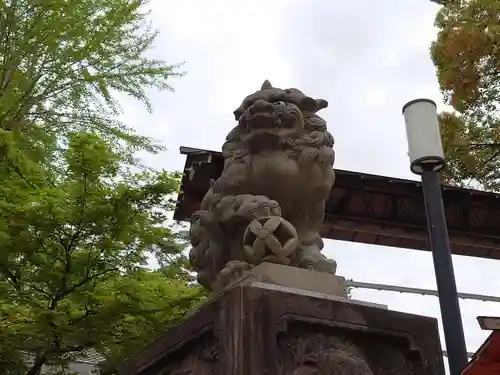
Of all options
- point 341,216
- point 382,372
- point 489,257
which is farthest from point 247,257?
point 489,257

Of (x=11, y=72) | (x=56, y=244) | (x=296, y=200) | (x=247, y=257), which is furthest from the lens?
(x=11, y=72)

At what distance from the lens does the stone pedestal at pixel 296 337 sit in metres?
2.73

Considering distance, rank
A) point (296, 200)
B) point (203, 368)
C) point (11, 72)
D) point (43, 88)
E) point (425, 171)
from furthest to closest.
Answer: point (43, 88), point (11, 72), point (425, 171), point (296, 200), point (203, 368)

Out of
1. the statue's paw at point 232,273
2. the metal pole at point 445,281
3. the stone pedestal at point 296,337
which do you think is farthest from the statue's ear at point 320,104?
the stone pedestal at point 296,337

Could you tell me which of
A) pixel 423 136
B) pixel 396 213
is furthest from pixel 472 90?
pixel 423 136

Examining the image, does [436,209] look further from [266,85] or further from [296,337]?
[296,337]

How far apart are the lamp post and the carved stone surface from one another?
2.55ft

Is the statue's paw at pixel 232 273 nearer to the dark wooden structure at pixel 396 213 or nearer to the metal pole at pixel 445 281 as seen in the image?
the metal pole at pixel 445 281

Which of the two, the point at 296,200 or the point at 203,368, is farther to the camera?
the point at 296,200

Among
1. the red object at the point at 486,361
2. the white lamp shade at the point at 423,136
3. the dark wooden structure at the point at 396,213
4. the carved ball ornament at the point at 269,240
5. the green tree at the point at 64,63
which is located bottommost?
the red object at the point at 486,361

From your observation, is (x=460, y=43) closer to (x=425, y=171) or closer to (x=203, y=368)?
(x=425, y=171)

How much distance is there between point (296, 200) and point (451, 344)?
123 centimetres

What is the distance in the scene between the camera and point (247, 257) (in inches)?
130

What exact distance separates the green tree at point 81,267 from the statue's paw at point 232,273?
2.72 metres
